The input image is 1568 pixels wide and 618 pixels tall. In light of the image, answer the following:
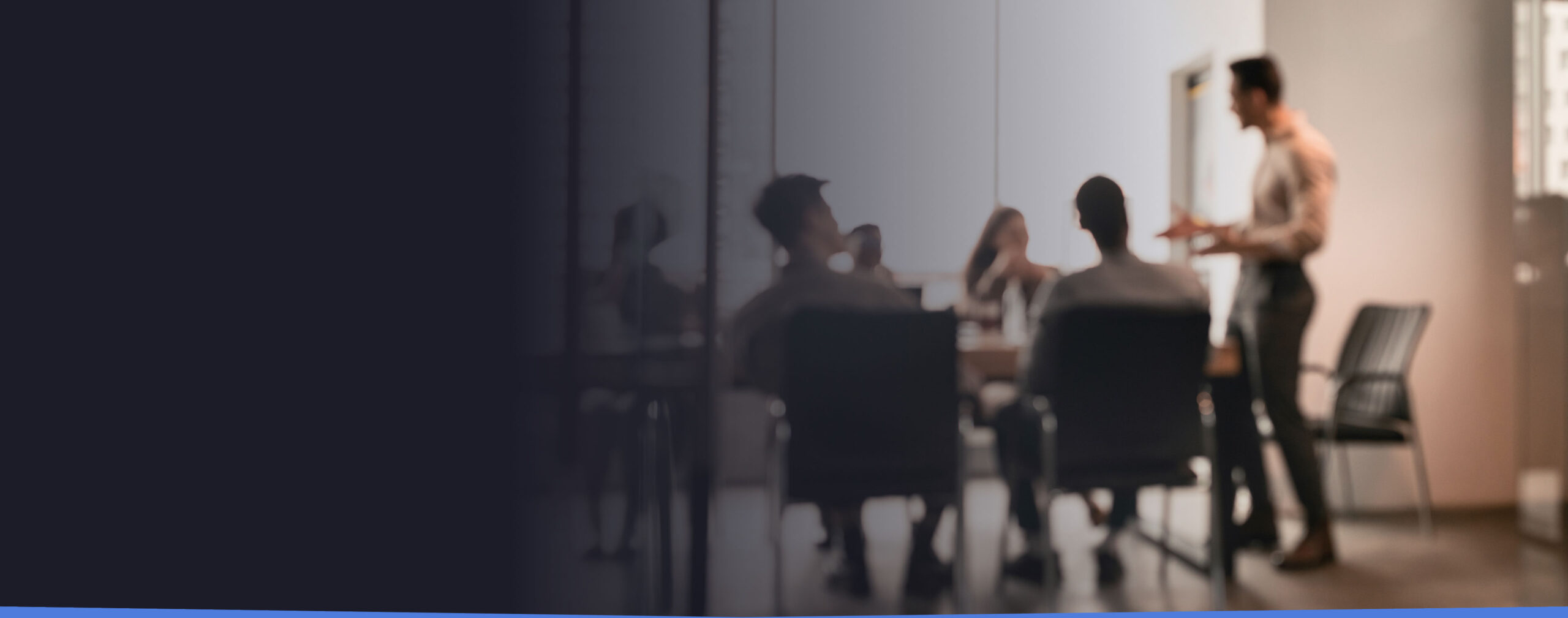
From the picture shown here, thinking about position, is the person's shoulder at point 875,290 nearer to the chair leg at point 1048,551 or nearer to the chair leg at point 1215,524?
the chair leg at point 1048,551

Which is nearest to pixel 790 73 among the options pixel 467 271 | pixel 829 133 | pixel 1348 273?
pixel 829 133

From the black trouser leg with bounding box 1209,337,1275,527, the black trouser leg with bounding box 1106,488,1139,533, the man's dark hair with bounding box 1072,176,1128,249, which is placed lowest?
the black trouser leg with bounding box 1106,488,1139,533

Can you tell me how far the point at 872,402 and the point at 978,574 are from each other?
56 centimetres

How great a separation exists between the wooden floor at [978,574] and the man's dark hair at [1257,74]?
1039mm

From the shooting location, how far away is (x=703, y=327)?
220 cm

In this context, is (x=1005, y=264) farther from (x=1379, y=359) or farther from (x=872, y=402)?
(x=1379, y=359)

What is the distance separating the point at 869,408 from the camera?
2.10 m

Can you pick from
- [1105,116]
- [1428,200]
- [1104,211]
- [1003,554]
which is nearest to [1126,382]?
[1104,211]

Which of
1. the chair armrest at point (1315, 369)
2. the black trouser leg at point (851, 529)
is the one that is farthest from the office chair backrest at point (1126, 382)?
the black trouser leg at point (851, 529)

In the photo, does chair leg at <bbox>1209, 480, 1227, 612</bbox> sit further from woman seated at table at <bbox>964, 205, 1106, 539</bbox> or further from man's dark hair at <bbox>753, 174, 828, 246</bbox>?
man's dark hair at <bbox>753, 174, 828, 246</bbox>

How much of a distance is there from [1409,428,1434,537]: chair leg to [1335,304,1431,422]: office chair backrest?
0.24ft

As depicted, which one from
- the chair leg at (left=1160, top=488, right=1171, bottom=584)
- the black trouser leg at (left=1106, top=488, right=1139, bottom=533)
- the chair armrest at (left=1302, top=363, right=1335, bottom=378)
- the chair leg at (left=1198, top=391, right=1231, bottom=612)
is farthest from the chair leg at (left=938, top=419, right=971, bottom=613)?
the chair armrest at (left=1302, top=363, right=1335, bottom=378)

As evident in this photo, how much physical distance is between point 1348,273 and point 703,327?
5.44 ft

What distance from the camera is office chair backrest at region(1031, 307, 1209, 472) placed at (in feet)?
6.79
